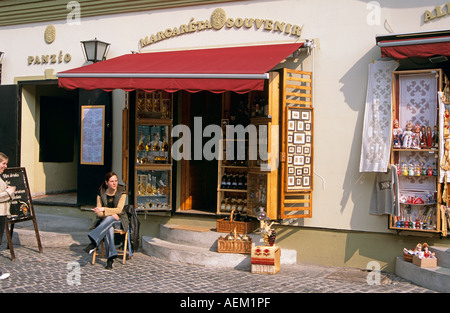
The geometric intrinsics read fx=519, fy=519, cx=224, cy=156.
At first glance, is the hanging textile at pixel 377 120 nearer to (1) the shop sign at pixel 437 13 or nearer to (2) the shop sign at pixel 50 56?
(1) the shop sign at pixel 437 13

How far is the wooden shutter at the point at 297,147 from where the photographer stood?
836 centimetres

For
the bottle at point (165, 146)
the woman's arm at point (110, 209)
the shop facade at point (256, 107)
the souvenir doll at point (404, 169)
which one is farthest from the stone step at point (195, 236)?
the souvenir doll at point (404, 169)

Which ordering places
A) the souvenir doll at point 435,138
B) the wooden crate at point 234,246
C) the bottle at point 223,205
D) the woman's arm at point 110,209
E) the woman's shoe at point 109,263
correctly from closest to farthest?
the souvenir doll at point 435,138
the woman's shoe at point 109,263
the woman's arm at point 110,209
the wooden crate at point 234,246
the bottle at point 223,205

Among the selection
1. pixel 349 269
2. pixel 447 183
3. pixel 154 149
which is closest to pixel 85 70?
pixel 154 149

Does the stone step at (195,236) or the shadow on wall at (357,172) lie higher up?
the shadow on wall at (357,172)

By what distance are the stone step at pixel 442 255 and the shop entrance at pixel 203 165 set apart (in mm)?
4292

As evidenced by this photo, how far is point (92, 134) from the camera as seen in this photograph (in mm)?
10625

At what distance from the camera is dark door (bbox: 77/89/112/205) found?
1047 cm

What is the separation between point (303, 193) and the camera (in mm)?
8562

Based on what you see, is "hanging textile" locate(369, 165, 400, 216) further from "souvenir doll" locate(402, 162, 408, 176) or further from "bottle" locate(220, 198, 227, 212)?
"bottle" locate(220, 198, 227, 212)

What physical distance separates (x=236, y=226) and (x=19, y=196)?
3698 millimetres

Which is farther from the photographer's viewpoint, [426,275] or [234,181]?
[234,181]

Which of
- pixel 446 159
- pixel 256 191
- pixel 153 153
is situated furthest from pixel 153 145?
pixel 446 159

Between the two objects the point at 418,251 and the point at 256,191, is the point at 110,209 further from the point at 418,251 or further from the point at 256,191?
the point at 418,251
